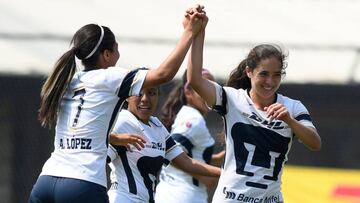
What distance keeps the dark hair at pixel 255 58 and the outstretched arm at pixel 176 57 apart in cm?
50

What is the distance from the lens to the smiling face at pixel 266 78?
531 centimetres

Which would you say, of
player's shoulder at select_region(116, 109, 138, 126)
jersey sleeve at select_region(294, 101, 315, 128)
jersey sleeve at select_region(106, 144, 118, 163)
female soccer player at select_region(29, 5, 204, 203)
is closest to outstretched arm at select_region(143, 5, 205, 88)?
female soccer player at select_region(29, 5, 204, 203)

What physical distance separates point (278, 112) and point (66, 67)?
1.18 meters

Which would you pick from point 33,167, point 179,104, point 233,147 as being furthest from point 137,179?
point 33,167

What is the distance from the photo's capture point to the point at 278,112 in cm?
499

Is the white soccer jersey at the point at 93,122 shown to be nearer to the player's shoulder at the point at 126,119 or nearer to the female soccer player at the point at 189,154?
the player's shoulder at the point at 126,119

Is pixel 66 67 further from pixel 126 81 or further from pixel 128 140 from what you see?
pixel 128 140

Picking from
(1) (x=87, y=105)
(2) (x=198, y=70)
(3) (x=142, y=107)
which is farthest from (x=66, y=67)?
(3) (x=142, y=107)

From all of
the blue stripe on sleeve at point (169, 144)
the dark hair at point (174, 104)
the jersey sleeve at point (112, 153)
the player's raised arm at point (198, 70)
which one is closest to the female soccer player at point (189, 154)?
the dark hair at point (174, 104)

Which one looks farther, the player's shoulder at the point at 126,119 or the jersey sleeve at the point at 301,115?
the player's shoulder at the point at 126,119

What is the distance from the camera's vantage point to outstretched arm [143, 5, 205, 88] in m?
4.82

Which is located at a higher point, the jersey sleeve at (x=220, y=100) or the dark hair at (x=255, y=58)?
the dark hair at (x=255, y=58)

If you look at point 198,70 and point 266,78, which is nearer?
point 198,70

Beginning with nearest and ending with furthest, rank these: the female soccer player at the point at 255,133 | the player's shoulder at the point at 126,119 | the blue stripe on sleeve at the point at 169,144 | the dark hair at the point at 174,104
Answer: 1. the female soccer player at the point at 255,133
2. the player's shoulder at the point at 126,119
3. the blue stripe on sleeve at the point at 169,144
4. the dark hair at the point at 174,104
